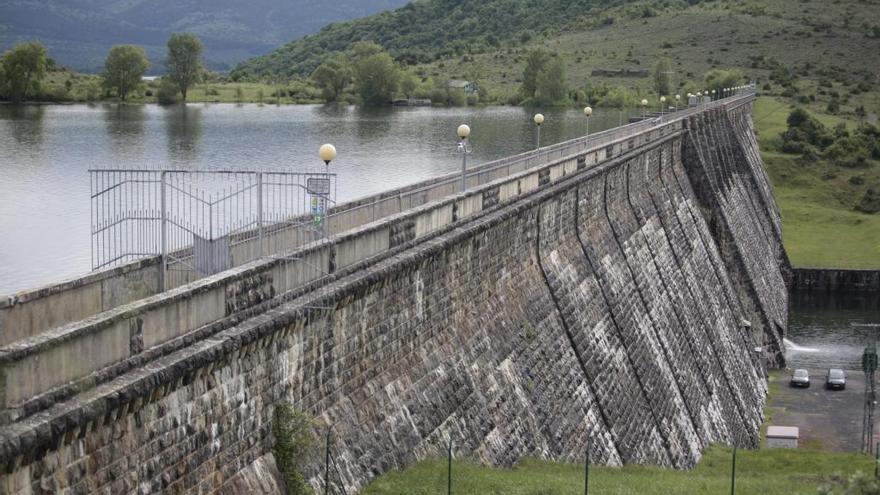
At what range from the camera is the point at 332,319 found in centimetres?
1727

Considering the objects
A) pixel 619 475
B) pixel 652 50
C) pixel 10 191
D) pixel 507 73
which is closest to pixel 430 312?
pixel 619 475

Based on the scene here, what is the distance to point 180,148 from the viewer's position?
54062 millimetres

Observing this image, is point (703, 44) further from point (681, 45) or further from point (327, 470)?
point (327, 470)

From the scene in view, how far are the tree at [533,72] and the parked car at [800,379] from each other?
71.6 metres

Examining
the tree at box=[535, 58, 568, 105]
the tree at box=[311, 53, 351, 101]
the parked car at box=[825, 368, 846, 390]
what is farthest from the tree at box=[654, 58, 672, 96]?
the parked car at box=[825, 368, 846, 390]

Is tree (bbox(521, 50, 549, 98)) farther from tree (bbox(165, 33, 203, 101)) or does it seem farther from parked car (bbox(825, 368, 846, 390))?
parked car (bbox(825, 368, 846, 390))

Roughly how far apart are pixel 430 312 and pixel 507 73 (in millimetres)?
123607

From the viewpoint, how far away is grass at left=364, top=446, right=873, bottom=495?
1794 cm

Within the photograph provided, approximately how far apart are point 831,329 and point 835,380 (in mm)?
13951

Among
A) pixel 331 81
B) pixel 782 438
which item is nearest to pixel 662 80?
pixel 331 81

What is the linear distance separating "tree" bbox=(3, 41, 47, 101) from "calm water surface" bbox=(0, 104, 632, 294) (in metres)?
1.43

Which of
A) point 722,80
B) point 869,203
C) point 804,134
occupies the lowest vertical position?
point 869,203

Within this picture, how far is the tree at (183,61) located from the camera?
287ft

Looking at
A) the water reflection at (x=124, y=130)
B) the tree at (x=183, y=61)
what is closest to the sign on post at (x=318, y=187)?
the water reflection at (x=124, y=130)
